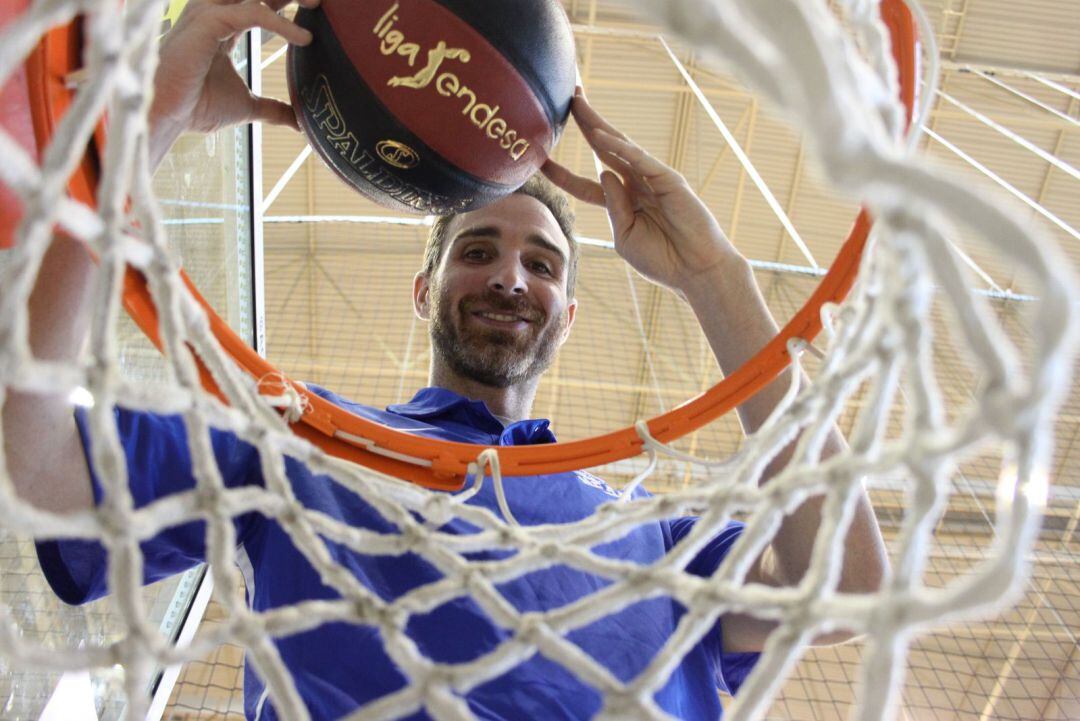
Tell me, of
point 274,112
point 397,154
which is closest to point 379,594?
point 397,154

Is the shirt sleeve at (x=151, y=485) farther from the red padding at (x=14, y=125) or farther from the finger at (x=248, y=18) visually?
the finger at (x=248, y=18)

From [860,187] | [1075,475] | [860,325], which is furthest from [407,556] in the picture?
[1075,475]

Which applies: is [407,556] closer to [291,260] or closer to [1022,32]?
[291,260]

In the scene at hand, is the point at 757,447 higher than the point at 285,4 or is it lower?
lower

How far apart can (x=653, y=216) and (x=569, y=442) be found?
0.36 meters

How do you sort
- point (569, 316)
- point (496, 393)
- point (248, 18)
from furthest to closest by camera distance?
point (569, 316)
point (496, 393)
point (248, 18)

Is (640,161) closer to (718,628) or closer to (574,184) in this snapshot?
(574,184)

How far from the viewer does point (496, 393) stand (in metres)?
1.45

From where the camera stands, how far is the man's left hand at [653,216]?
1.24 m

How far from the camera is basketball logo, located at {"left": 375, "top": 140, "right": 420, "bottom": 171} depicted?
1.05m

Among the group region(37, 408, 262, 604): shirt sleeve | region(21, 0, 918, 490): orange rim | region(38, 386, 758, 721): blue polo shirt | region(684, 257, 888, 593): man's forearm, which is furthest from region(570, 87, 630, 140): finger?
region(37, 408, 262, 604): shirt sleeve

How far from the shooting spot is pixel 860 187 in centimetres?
40

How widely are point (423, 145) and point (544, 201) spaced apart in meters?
0.50

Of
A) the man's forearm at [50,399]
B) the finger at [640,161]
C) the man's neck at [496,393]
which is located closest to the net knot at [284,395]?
the man's forearm at [50,399]
